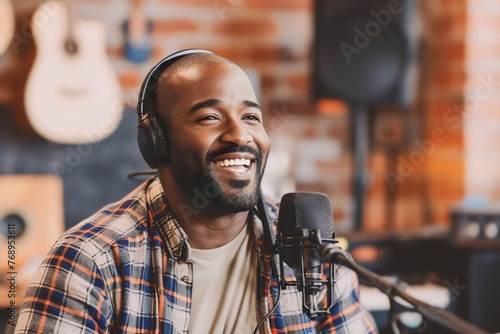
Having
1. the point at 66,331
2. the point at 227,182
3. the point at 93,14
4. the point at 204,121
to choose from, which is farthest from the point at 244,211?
the point at 93,14

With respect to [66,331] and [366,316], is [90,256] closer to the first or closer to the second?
[66,331]

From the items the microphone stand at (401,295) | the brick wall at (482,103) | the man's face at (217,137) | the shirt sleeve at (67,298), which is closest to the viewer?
the microphone stand at (401,295)

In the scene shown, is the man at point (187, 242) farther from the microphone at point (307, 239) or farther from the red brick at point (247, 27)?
the red brick at point (247, 27)

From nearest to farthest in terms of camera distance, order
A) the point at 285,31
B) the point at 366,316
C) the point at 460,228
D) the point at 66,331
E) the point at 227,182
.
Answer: the point at 66,331 < the point at 227,182 < the point at 366,316 < the point at 460,228 < the point at 285,31

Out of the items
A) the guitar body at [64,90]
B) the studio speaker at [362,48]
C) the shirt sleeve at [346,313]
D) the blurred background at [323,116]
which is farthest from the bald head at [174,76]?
the studio speaker at [362,48]

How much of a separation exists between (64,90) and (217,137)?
1.29 meters

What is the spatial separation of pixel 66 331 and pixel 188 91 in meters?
0.47

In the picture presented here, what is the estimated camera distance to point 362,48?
2.41m

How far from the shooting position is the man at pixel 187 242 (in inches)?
43.2

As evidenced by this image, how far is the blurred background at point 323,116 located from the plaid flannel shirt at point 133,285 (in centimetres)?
87

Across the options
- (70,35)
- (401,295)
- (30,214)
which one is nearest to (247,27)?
(70,35)

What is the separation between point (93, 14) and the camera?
2535 millimetres

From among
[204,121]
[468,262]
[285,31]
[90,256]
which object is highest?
[285,31]

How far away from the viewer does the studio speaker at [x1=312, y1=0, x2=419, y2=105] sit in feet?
7.95
